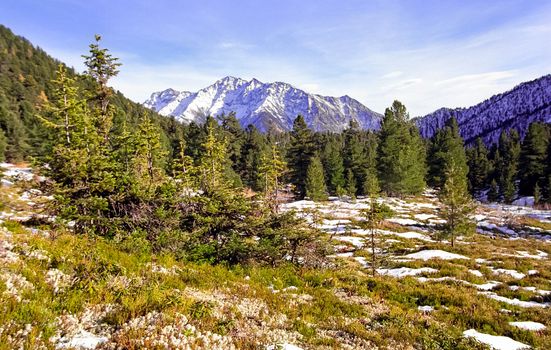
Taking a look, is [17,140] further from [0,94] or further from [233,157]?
[233,157]

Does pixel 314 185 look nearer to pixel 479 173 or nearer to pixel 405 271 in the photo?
pixel 405 271

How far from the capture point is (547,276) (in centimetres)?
1603

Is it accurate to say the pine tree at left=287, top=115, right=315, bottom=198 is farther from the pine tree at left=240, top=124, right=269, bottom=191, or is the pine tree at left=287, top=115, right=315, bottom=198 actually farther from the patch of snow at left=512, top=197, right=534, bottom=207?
the patch of snow at left=512, top=197, right=534, bottom=207

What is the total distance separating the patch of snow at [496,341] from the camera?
723cm

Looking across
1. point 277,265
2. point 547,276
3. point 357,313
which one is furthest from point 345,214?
point 357,313

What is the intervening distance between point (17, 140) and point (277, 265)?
218 feet

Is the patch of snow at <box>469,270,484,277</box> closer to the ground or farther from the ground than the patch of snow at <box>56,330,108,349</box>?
closer to the ground

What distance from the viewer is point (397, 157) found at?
53281 mm

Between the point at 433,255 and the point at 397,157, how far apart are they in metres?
34.7

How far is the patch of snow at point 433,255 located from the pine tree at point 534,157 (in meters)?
62.1

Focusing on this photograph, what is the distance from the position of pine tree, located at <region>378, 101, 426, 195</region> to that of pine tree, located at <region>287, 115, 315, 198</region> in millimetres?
12644

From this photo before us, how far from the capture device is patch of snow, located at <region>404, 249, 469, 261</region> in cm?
2045

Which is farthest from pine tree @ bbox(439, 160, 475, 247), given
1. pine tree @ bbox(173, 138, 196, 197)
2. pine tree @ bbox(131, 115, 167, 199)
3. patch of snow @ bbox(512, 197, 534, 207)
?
patch of snow @ bbox(512, 197, 534, 207)

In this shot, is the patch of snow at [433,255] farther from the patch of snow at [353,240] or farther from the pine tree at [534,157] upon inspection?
the pine tree at [534,157]
